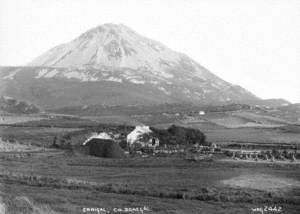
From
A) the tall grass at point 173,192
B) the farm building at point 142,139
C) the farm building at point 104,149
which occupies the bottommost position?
the tall grass at point 173,192

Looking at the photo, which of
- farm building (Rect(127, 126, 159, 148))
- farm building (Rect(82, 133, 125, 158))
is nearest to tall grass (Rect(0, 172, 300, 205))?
farm building (Rect(82, 133, 125, 158))

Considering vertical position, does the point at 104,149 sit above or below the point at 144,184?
above

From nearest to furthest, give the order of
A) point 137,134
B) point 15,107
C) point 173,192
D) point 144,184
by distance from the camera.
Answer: point 173,192
point 144,184
point 137,134
point 15,107

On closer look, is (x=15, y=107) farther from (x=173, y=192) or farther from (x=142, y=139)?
(x=173, y=192)

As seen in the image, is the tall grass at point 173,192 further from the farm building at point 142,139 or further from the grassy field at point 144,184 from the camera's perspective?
the farm building at point 142,139

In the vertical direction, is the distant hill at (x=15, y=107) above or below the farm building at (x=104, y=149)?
above

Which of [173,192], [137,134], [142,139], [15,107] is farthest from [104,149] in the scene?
[15,107]

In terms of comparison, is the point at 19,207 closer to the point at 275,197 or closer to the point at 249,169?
the point at 275,197

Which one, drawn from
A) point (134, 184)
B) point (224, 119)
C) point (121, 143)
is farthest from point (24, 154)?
point (224, 119)

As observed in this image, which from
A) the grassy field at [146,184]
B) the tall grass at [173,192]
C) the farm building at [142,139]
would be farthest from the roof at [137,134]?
the tall grass at [173,192]
